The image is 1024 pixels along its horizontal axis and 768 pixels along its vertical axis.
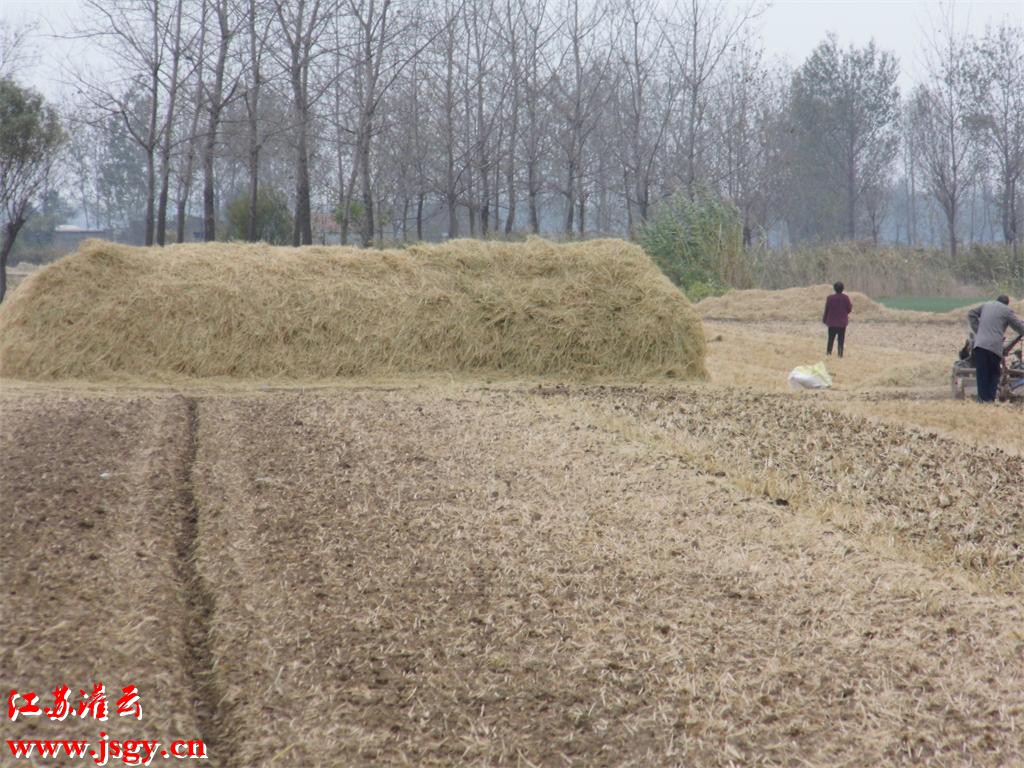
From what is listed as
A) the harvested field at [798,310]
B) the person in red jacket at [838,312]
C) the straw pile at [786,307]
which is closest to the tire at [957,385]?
the person in red jacket at [838,312]

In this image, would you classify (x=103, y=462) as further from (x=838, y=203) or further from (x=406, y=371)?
(x=838, y=203)

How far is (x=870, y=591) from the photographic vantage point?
16.3 ft

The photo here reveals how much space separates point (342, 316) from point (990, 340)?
708 cm

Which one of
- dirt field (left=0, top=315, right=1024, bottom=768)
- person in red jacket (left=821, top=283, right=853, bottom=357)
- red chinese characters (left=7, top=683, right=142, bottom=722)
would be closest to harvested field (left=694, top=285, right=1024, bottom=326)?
person in red jacket (left=821, top=283, right=853, bottom=357)

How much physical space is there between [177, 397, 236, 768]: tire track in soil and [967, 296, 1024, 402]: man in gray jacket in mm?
7868

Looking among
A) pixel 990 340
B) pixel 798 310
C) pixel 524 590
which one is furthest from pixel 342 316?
pixel 798 310

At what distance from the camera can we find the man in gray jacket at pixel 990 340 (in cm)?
1092

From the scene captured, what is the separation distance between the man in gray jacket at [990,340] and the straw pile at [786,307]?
1350 cm

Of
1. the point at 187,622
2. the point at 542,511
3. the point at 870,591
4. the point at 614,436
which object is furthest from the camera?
the point at 614,436

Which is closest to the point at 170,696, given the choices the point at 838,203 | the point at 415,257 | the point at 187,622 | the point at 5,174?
the point at 187,622

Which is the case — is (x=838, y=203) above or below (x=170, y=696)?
above

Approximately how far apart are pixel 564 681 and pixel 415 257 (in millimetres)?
10637

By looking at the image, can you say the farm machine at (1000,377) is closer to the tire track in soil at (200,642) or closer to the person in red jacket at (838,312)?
the person in red jacket at (838,312)

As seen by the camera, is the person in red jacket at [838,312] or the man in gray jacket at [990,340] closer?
the man in gray jacket at [990,340]
